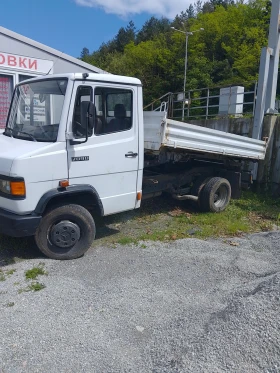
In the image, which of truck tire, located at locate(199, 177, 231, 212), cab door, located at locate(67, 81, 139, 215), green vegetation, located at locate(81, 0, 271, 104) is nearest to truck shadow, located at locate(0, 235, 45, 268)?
cab door, located at locate(67, 81, 139, 215)

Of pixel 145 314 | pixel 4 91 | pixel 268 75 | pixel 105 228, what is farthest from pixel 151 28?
pixel 145 314

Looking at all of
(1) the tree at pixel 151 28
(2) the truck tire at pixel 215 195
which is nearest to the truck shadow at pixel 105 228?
(2) the truck tire at pixel 215 195

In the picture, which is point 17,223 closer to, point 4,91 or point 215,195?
point 215,195

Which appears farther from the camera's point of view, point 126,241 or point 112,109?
point 126,241

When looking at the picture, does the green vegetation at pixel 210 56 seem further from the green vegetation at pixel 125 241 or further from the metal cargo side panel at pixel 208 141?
the green vegetation at pixel 125 241

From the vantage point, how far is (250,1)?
2008 inches

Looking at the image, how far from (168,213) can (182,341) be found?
4438 mm

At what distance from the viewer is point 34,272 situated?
453cm

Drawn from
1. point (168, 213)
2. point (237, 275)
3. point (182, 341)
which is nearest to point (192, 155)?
point (168, 213)

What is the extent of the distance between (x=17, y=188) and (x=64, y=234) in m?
0.93

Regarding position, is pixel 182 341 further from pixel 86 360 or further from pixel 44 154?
pixel 44 154

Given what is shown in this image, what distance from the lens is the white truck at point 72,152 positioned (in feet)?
14.9

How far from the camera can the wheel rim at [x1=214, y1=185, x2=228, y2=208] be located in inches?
307

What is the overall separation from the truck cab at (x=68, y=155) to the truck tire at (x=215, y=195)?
2.23 meters
